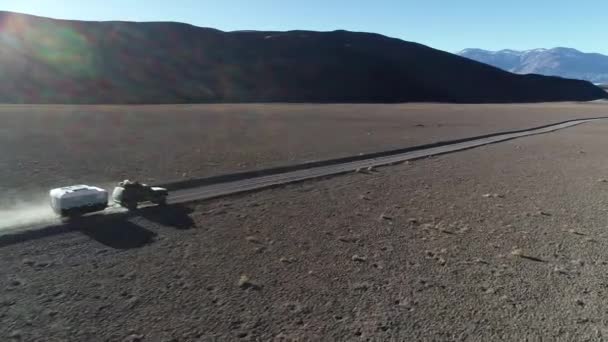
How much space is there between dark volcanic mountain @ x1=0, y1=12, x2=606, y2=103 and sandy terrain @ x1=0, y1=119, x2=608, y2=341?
102 m

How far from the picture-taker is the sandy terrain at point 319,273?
8641 mm

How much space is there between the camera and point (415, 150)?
35.0 meters

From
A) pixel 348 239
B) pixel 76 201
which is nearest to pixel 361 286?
pixel 348 239

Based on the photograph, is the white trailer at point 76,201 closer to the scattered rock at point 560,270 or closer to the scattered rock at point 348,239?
the scattered rock at point 348,239

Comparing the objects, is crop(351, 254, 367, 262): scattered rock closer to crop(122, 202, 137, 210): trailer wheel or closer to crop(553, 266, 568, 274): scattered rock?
crop(553, 266, 568, 274): scattered rock

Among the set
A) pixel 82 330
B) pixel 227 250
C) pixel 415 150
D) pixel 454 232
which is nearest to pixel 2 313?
pixel 82 330

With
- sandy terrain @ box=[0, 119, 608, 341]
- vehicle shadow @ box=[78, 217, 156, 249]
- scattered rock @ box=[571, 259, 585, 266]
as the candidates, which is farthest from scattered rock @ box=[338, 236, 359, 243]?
scattered rock @ box=[571, 259, 585, 266]

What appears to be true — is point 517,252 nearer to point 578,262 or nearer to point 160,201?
point 578,262

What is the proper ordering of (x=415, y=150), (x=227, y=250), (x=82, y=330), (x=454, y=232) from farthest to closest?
(x=415, y=150)
(x=454, y=232)
(x=227, y=250)
(x=82, y=330)

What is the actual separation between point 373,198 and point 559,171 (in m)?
14.1

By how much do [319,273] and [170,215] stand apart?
21.3 ft

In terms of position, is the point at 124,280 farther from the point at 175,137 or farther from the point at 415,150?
the point at 175,137

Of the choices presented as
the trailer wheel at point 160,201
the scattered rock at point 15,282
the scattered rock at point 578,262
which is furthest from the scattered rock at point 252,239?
the scattered rock at point 578,262

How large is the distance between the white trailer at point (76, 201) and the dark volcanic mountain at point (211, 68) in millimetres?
99409
